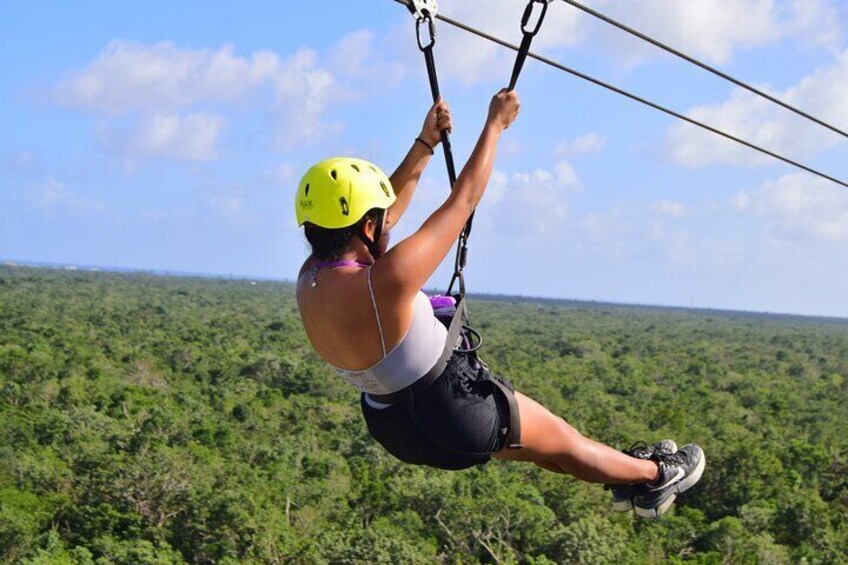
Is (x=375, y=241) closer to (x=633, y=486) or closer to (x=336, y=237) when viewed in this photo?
(x=336, y=237)

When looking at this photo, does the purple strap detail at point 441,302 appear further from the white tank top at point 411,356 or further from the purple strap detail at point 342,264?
the purple strap detail at point 342,264

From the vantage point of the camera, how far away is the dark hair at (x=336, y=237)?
3168mm

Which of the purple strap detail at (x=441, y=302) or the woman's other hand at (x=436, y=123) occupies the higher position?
the woman's other hand at (x=436, y=123)

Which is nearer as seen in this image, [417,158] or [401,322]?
[401,322]

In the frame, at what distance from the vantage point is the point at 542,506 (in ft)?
70.3

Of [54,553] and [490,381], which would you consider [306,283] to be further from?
[54,553]

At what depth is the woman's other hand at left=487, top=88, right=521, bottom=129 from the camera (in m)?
3.28

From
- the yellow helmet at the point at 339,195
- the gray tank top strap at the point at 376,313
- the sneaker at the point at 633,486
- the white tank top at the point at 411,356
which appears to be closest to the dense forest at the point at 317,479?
the sneaker at the point at 633,486

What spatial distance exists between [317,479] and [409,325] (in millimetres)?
20206

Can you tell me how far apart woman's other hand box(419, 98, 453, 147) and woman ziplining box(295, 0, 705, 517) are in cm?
4

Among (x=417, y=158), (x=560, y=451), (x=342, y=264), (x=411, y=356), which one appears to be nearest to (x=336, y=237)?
(x=342, y=264)

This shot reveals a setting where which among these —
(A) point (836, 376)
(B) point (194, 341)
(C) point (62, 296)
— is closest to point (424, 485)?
(B) point (194, 341)

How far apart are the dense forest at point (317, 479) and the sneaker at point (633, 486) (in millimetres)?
13458

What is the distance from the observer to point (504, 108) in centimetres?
331
